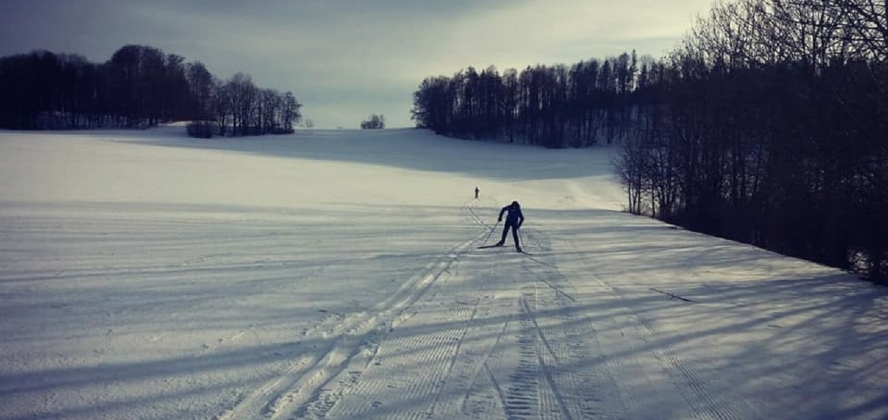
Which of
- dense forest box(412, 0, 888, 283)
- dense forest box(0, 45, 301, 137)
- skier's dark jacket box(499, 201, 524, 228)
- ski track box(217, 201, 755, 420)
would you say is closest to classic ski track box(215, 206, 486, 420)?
ski track box(217, 201, 755, 420)

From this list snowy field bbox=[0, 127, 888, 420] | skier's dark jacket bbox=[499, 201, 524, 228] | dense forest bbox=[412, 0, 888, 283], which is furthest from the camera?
skier's dark jacket bbox=[499, 201, 524, 228]

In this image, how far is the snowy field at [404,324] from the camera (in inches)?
198

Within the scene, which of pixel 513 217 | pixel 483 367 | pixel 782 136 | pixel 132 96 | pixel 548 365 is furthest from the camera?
pixel 132 96

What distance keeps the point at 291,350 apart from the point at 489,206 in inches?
1072

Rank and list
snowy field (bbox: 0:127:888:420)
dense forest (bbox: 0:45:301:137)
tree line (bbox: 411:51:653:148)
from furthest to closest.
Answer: tree line (bbox: 411:51:653:148) → dense forest (bbox: 0:45:301:137) → snowy field (bbox: 0:127:888:420)

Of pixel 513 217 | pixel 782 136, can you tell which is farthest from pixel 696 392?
pixel 782 136

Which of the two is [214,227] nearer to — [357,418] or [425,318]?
[425,318]

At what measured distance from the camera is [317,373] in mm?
5461

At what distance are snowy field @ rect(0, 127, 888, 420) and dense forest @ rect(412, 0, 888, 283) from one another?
2434 millimetres

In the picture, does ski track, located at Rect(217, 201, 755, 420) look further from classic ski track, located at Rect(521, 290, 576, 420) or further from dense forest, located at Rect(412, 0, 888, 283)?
dense forest, located at Rect(412, 0, 888, 283)

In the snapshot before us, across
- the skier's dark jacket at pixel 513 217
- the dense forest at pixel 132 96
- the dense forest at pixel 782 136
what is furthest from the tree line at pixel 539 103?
the skier's dark jacket at pixel 513 217

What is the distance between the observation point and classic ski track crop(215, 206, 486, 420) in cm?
461

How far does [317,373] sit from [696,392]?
4.10 meters

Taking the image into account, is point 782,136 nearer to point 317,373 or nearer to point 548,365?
point 548,365
